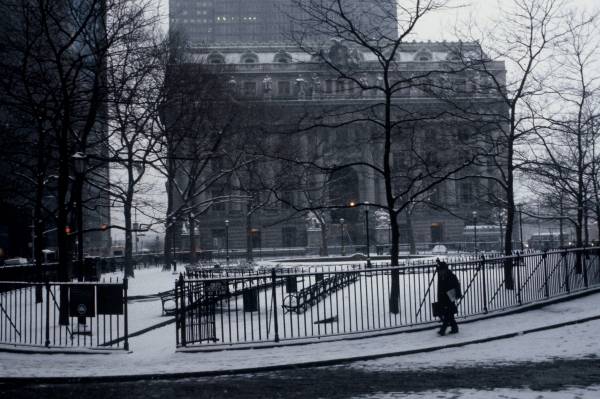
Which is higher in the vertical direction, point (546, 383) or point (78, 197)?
point (78, 197)

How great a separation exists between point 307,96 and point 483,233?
2648cm

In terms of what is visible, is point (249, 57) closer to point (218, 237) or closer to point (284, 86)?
point (284, 86)

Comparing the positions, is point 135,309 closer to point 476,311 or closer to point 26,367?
point 26,367

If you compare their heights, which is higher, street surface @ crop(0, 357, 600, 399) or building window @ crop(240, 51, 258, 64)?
building window @ crop(240, 51, 258, 64)

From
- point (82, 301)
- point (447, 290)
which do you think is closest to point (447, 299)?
point (447, 290)

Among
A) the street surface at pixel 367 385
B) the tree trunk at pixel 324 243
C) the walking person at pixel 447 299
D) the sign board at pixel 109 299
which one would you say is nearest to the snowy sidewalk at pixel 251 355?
the walking person at pixel 447 299

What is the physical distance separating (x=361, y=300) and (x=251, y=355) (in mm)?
2820

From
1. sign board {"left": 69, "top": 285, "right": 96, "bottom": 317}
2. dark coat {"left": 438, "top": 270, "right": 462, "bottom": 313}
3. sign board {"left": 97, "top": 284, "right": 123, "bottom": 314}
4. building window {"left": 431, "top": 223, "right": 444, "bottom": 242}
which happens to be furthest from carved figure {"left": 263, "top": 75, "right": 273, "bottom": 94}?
dark coat {"left": 438, "top": 270, "right": 462, "bottom": 313}

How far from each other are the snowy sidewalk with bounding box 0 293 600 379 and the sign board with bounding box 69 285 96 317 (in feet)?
3.52

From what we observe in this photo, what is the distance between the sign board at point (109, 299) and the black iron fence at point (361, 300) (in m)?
1.33

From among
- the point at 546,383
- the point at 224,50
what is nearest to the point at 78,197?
the point at 546,383

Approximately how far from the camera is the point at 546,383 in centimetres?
895

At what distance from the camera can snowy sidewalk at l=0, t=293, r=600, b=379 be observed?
432 inches

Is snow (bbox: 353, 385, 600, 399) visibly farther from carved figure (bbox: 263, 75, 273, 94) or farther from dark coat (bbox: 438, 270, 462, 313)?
carved figure (bbox: 263, 75, 273, 94)
